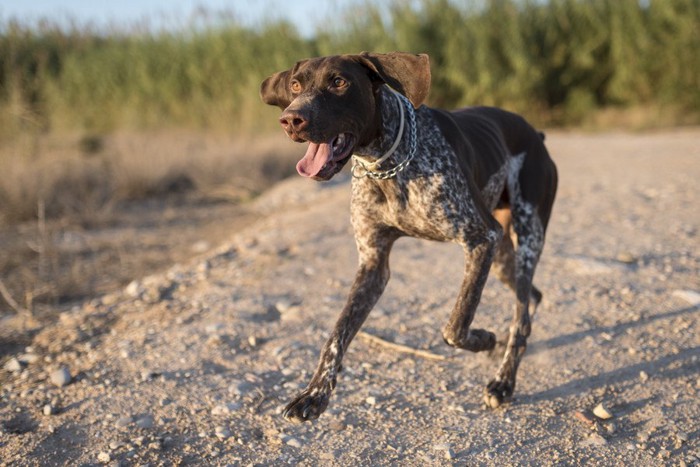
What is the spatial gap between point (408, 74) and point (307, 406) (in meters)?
1.41

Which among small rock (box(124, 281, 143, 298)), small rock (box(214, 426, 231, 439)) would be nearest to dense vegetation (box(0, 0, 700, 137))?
small rock (box(124, 281, 143, 298))

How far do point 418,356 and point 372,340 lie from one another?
1.07ft

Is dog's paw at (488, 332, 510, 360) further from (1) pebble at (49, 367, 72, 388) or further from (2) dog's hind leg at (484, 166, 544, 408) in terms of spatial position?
(1) pebble at (49, 367, 72, 388)

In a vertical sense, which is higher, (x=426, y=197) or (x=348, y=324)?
(x=426, y=197)

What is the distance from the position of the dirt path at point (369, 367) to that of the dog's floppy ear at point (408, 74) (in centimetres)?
152

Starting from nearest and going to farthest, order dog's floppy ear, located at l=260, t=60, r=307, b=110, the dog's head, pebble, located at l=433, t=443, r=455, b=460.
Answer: the dog's head < pebble, located at l=433, t=443, r=455, b=460 < dog's floppy ear, located at l=260, t=60, r=307, b=110

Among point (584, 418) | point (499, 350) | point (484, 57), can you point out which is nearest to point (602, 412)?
point (584, 418)

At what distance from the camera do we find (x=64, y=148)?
11062mm

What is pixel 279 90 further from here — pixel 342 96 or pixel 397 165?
pixel 397 165

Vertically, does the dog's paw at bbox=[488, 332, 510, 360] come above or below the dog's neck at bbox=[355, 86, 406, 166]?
below

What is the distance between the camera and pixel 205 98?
1705cm

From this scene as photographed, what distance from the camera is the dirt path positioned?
10.6ft

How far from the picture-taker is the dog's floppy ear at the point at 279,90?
127 inches

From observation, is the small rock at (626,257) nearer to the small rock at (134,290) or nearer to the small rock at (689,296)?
the small rock at (689,296)
